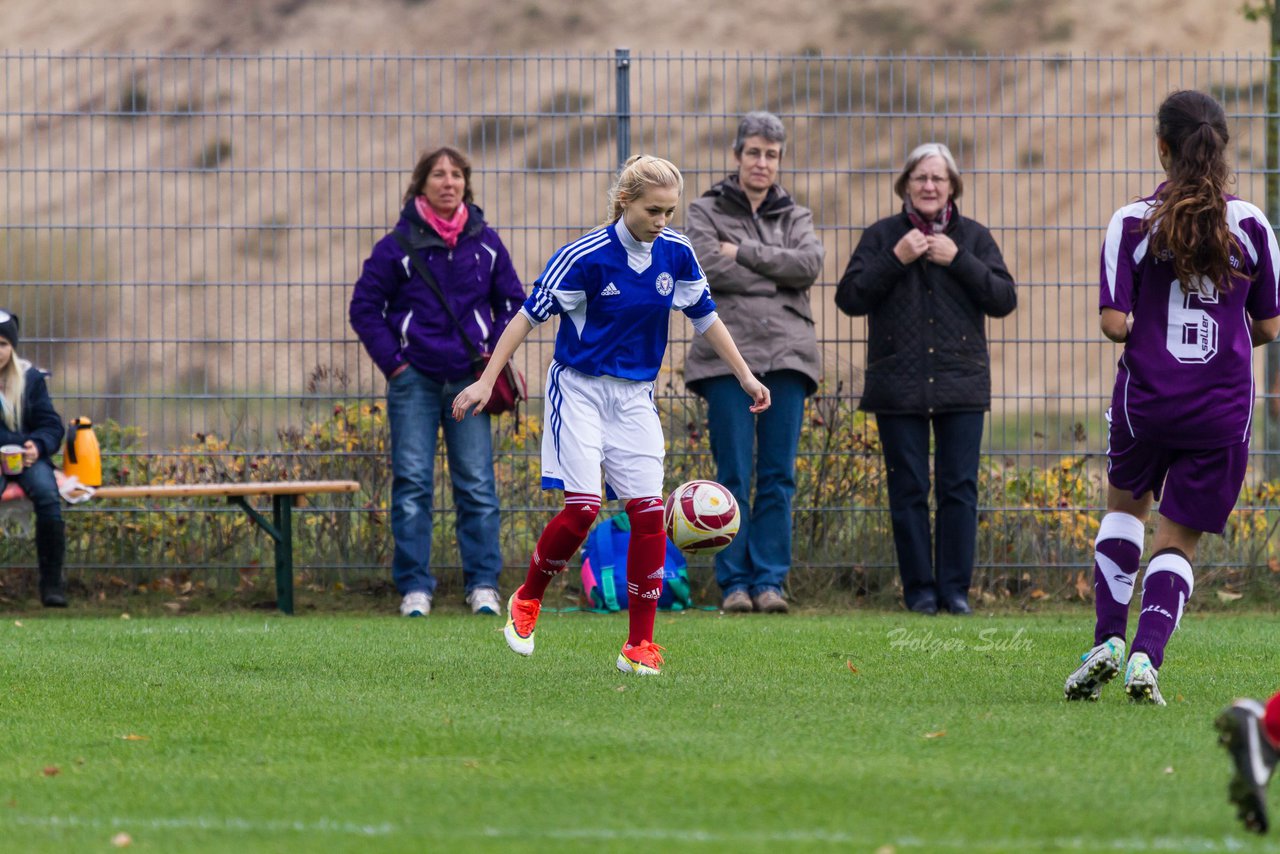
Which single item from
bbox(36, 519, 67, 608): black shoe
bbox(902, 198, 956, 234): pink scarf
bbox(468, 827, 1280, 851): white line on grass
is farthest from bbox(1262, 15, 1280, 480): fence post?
bbox(468, 827, 1280, 851): white line on grass

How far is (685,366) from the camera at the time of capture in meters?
10.1

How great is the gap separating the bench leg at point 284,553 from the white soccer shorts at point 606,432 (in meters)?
3.23

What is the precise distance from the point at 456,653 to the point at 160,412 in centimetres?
344

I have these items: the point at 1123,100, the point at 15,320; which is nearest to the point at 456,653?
the point at 15,320

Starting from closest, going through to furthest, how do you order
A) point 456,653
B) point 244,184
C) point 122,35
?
point 456,653, point 244,184, point 122,35

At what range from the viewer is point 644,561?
695cm

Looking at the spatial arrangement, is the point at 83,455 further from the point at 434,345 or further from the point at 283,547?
the point at 434,345

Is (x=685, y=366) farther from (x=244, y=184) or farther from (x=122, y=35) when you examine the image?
(x=122, y=35)

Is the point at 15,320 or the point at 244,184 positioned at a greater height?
the point at 244,184

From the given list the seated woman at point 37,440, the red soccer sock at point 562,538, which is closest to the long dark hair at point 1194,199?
the red soccer sock at point 562,538

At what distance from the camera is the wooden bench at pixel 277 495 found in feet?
31.8

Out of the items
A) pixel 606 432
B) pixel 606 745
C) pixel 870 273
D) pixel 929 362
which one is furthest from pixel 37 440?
pixel 606 745

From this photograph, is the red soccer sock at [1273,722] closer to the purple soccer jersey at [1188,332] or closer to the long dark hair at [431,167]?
the purple soccer jersey at [1188,332]

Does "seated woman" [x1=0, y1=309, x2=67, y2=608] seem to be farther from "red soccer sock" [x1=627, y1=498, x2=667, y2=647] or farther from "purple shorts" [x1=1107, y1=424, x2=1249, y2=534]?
"purple shorts" [x1=1107, y1=424, x2=1249, y2=534]
